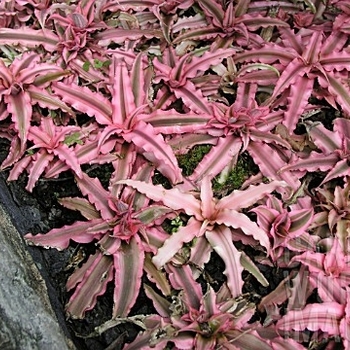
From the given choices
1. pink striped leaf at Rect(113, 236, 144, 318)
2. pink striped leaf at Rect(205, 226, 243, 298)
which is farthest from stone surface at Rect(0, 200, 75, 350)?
pink striped leaf at Rect(205, 226, 243, 298)

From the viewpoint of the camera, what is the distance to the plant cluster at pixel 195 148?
1.85m

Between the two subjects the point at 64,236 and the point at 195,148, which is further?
the point at 195,148

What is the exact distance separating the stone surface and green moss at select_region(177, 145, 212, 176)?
2.36 ft

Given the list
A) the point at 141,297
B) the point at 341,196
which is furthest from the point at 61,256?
the point at 341,196

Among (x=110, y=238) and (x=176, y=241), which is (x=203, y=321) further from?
(x=110, y=238)

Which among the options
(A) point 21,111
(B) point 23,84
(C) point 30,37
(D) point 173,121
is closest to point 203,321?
(D) point 173,121

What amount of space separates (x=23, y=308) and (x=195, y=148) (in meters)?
0.95

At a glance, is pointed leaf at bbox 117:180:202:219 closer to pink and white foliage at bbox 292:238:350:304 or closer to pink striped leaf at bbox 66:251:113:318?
pink striped leaf at bbox 66:251:113:318

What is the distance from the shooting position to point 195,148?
7.28 feet

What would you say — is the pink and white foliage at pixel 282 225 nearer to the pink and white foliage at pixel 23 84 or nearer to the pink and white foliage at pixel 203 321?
the pink and white foliage at pixel 203 321

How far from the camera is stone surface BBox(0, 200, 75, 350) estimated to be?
5.28ft

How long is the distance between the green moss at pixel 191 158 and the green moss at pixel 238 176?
0.12 m

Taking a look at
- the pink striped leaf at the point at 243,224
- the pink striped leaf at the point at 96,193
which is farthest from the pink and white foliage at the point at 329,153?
the pink striped leaf at the point at 96,193

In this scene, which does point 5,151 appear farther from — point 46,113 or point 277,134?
point 277,134
